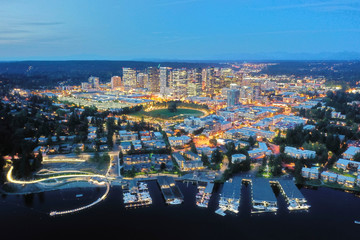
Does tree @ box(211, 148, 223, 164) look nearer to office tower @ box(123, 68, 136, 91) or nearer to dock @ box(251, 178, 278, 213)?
dock @ box(251, 178, 278, 213)

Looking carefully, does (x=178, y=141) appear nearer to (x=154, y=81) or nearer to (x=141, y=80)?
(x=154, y=81)

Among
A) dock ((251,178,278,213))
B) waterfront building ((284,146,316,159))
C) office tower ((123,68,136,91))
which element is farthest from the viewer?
office tower ((123,68,136,91))

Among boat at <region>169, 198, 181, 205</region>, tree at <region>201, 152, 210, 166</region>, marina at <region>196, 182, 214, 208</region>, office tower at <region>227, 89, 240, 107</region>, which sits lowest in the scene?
boat at <region>169, 198, 181, 205</region>

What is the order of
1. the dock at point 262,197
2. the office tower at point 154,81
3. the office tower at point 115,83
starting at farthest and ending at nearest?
the office tower at point 115,83, the office tower at point 154,81, the dock at point 262,197

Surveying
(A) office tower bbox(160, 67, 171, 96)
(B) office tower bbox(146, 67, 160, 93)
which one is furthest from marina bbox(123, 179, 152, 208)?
(B) office tower bbox(146, 67, 160, 93)

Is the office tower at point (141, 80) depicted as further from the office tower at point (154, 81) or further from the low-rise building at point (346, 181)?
the low-rise building at point (346, 181)

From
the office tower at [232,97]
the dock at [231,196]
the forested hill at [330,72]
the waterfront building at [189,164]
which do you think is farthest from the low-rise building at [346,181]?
the forested hill at [330,72]

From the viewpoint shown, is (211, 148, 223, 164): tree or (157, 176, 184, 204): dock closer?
(157, 176, 184, 204): dock
